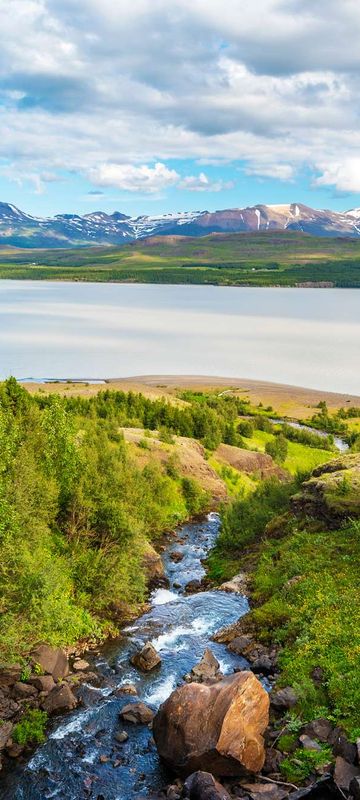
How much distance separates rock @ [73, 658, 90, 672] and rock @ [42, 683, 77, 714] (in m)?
Answer: 3.26

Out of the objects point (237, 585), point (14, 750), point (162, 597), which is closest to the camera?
point (14, 750)

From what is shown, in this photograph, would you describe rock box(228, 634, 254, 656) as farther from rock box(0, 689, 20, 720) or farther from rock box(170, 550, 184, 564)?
rock box(170, 550, 184, 564)

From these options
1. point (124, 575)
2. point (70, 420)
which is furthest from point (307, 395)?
point (124, 575)

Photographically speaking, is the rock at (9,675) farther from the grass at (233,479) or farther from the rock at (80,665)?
the grass at (233,479)

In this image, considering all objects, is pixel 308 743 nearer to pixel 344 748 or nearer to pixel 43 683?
pixel 344 748

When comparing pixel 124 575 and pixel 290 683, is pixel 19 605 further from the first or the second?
pixel 290 683

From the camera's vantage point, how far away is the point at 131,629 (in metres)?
44.0

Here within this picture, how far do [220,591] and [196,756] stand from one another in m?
23.3

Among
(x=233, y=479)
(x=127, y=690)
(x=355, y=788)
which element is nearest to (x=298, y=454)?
(x=233, y=479)

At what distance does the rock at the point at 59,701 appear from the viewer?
33625 mm

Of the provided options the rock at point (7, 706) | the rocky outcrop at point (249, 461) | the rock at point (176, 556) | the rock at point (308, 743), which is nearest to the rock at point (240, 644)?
the rock at point (308, 743)

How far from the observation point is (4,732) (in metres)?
31.0

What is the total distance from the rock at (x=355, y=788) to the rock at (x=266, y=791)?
3.22m

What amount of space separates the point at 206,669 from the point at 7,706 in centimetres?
1135
